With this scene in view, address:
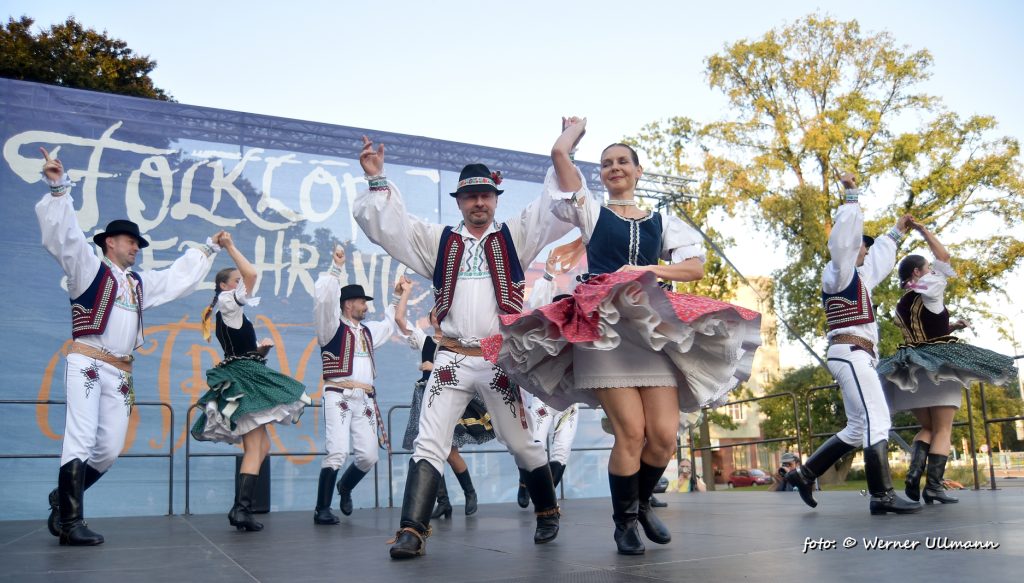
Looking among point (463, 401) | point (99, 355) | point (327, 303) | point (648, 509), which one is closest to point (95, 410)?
point (99, 355)

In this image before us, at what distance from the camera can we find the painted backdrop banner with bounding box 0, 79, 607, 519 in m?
7.84

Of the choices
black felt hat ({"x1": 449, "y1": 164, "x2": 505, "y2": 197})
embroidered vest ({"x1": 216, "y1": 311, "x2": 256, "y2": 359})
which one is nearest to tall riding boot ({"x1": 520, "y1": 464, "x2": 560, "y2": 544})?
black felt hat ({"x1": 449, "y1": 164, "x2": 505, "y2": 197})

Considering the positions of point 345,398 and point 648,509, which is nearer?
point 648,509

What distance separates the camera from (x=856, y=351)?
198 inches

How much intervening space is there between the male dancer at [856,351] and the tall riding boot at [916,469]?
663 millimetres

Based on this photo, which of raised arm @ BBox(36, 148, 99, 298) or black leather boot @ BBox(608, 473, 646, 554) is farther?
raised arm @ BBox(36, 148, 99, 298)

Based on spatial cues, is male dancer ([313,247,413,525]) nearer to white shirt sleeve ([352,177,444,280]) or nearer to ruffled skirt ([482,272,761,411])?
white shirt sleeve ([352,177,444,280])

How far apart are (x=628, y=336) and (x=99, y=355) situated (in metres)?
3.22

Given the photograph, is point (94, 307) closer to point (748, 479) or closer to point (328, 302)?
point (328, 302)

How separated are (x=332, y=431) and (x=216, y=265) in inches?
120

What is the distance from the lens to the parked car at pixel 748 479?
3584cm

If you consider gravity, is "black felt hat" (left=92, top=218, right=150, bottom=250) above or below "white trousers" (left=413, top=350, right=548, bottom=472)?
above

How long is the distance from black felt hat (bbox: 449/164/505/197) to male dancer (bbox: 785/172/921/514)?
2038 mm

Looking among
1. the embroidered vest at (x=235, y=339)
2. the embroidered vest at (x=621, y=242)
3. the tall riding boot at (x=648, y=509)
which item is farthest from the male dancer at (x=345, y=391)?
the tall riding boot at (x=648, y=509)
